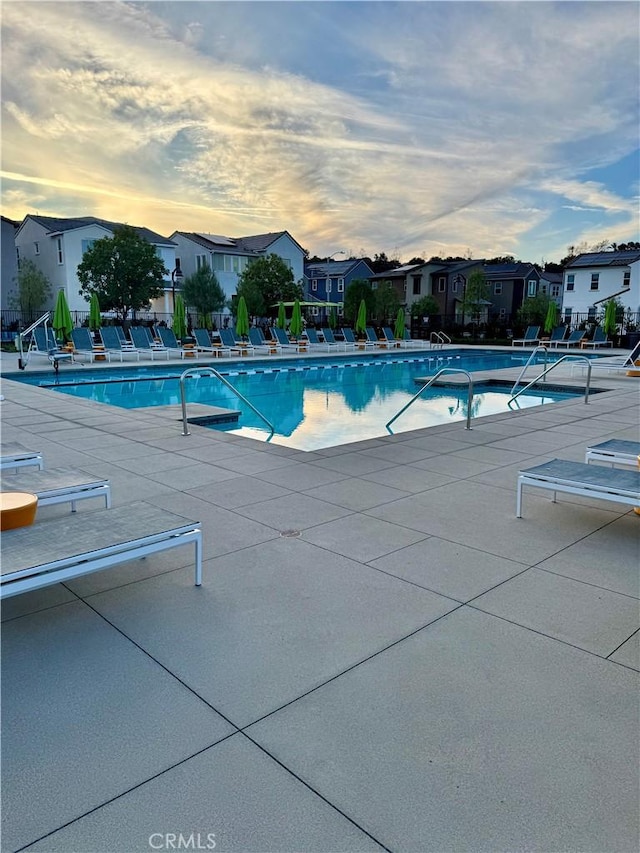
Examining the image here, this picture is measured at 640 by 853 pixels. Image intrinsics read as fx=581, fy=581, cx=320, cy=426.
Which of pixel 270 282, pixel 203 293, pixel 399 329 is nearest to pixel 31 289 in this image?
pixel 203 293

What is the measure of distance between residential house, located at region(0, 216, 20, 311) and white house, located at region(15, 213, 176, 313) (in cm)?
127

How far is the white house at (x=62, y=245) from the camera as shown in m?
32.7

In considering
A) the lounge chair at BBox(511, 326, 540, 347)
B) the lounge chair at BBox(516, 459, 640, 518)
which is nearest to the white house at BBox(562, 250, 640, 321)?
the lounge chair at BBox(511, 326, 540, 347)

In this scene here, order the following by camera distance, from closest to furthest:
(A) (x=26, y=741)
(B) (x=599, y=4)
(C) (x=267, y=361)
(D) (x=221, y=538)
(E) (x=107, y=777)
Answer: (E) (x=107, y=777)
(A) (x=26, y=741)
(D) (x=221, y=538)
(B) (x=599, y=4)
(C) (x=267, y=361)

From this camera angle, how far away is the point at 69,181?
23203 millimetres

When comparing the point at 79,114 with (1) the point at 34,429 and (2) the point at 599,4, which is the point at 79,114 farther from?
(2) the point at 599,4

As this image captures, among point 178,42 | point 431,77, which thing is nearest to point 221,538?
point 178,42

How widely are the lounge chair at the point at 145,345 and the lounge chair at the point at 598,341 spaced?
18446mm

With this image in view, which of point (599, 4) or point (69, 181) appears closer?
point (599, 4)

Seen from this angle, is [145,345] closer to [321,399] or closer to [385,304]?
[321,399]

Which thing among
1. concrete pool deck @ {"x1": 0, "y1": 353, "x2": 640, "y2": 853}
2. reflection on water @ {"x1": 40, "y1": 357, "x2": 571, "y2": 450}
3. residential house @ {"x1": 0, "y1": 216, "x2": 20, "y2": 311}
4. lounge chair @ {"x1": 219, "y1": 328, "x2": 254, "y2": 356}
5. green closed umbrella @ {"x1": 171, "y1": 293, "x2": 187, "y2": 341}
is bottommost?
reflection on water @ {"x1": 40, "y1": 357, "x2": 571, "y2": 450}

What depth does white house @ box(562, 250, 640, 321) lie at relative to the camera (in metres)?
38.3

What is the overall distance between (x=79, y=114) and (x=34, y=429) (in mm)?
10515

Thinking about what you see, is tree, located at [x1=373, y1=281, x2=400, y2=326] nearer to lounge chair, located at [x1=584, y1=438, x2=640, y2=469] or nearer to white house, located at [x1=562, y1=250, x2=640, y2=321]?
white house, located at [x1=562, y1=250, x2=640, y2=321]
